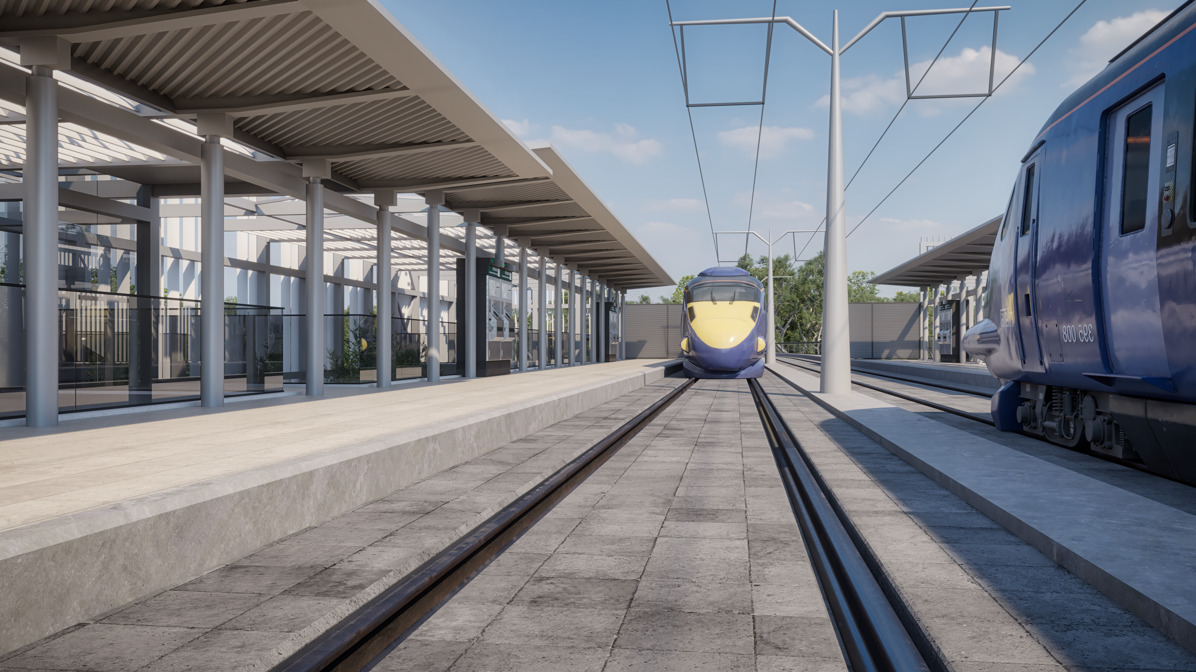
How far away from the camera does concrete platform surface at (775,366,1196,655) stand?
3.68 metres

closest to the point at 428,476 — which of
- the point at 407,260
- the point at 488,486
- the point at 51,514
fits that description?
the point at 488,486


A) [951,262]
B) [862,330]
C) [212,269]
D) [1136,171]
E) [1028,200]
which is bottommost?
[862,330]

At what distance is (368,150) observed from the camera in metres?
15.1

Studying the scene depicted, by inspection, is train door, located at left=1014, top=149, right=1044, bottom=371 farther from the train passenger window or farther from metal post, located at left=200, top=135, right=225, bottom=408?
metal post, located at left=200, top=135, right=225, bottom=408

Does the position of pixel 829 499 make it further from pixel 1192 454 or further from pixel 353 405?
pixel 353 405

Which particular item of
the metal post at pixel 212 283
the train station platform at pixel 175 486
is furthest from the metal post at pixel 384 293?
the train station platform at pixel 175 486

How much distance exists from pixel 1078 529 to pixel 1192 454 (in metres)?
2.23

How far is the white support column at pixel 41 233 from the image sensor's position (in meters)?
9.49

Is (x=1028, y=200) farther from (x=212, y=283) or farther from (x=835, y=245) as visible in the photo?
(x=212, y=283)

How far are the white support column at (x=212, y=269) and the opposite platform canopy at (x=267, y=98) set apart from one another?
0.72 ft

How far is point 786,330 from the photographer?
91.7 meters

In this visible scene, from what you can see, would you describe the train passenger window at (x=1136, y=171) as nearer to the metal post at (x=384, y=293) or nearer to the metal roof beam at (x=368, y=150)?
the metal roof beam at (x=368, y=150)

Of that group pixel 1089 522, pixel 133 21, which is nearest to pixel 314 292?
pixel 133 21

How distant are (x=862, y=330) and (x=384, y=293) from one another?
172 feet
